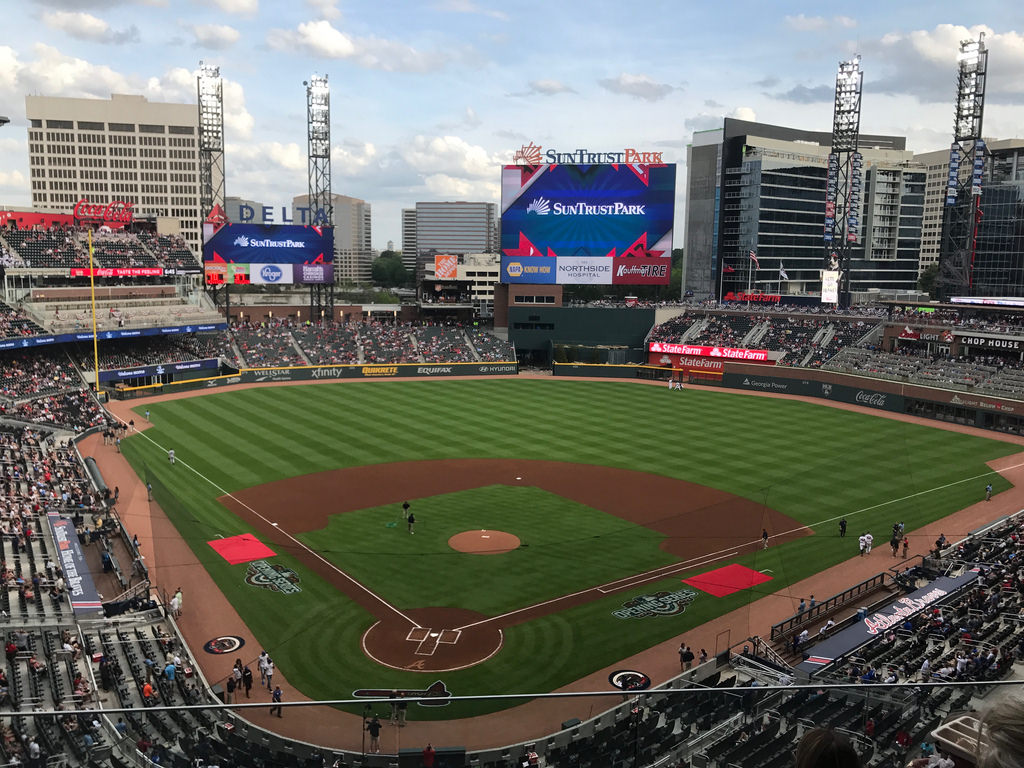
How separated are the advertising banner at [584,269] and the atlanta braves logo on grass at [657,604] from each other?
179 feet

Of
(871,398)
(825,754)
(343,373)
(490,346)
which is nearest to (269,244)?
(343,373)

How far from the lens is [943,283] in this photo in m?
73.0

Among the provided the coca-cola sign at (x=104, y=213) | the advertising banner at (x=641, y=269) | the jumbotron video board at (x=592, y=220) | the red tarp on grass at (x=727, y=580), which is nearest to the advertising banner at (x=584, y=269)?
the jumbotron video board at (x=592, y=220)

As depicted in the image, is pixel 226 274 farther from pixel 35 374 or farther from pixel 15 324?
pixel 35 374

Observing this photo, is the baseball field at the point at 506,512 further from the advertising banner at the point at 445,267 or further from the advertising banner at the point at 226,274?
the advertising banner at the point at 445,267

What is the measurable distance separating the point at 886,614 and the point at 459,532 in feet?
49.0

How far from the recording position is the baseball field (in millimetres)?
22016

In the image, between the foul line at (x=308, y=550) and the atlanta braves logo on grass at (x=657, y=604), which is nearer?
the atlanta braves logo on grass at (x=657, y=604)

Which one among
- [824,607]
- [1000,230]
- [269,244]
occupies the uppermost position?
[1000,230]

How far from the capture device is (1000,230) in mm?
67875

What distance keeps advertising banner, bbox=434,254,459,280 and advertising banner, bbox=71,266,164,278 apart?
103 feet

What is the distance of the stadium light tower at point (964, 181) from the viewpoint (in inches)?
2569

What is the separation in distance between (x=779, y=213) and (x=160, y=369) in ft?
295

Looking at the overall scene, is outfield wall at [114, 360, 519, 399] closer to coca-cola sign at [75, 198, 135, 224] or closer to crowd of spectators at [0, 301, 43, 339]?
crowd of spectators at [0, 301, 43, 339]
